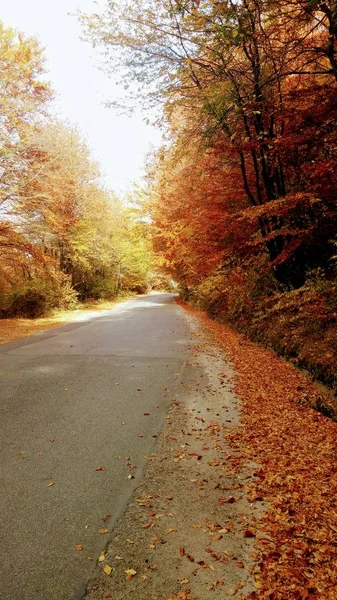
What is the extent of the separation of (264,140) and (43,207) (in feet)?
27.4

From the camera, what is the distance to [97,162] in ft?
69.7

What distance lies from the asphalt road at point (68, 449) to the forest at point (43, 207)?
6174 millimetres

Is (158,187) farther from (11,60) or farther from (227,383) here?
(227,383)

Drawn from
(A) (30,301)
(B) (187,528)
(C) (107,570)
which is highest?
(A) (30,301)

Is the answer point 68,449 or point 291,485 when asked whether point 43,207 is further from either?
point 291,485

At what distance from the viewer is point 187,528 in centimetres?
258

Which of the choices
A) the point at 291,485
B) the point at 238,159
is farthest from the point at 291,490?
the point at 238,159

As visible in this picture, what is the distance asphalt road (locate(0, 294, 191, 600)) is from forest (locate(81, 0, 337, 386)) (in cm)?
313

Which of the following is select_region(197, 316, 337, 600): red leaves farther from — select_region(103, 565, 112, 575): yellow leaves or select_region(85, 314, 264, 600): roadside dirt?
select_region(103, 565, 112, 575): yellow leaves

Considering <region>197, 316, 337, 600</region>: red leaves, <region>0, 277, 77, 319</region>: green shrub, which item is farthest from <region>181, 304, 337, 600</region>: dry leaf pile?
<region>0, 277, 77, 319</region>: green shrub

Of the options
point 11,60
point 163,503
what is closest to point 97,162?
point 11,60

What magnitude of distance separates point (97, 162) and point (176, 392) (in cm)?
1921

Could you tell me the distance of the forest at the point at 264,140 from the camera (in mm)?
6168

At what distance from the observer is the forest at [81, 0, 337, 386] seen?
617cm
